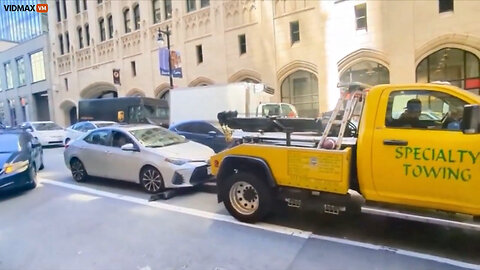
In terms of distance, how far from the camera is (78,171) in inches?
343

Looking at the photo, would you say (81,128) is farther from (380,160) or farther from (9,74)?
(9,74)

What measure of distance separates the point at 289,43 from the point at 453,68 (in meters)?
8.38

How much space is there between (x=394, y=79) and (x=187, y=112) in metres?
10.3

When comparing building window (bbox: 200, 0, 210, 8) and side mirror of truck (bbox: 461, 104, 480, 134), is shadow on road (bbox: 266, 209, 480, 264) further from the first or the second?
building window (bbox: 200, 0, 210, 8)

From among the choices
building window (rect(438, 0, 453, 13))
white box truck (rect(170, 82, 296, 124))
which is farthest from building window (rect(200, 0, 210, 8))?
building window (rect(438, 0, 453, 13))

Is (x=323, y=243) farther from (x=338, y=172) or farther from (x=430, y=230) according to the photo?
(x=430, y=230)

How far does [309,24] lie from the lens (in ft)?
61.6

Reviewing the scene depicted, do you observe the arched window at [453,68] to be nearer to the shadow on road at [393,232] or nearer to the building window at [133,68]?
the shadow on road at [393,232]

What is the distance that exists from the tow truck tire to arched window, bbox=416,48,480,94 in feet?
46.9

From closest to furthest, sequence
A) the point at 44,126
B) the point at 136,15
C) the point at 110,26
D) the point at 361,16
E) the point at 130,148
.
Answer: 1. the point at 130,148
2. the point at 361,16
3. the point at 44,126
4. the point at 136,15
5. the point at 110,26

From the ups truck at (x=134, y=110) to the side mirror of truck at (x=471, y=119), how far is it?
16188 millimetres

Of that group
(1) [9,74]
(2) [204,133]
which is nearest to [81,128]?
(2) [204,133]

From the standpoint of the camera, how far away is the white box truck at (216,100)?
12.8m

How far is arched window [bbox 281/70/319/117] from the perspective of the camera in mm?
19422
